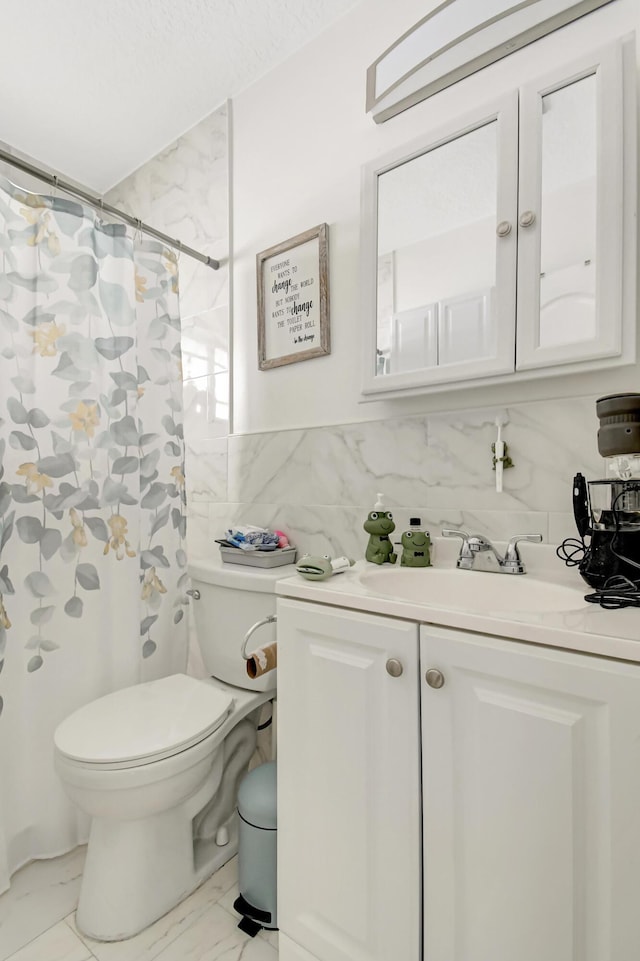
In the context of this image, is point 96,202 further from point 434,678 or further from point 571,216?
point 434,678

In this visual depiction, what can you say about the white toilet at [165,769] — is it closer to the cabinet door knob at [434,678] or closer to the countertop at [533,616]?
the countertop at [533,616]

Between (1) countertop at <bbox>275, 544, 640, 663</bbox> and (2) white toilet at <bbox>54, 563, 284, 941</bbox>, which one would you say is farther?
(2) white toilet at <bbox>54, 563, 284, 941</bbox>

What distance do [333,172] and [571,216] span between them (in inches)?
31.3

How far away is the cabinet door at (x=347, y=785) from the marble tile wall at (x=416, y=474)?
0.46 meters

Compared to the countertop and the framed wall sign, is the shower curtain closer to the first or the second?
the framed wall sign

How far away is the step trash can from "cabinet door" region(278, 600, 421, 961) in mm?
178

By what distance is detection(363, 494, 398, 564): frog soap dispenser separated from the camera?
4.00ft

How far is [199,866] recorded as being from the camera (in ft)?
4.27

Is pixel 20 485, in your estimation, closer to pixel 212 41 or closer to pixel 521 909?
pixel 521 909

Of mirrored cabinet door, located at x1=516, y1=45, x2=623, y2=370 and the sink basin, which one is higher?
mirrored cabinet door, located at x1=516, y1=45, x2=623, y2=370

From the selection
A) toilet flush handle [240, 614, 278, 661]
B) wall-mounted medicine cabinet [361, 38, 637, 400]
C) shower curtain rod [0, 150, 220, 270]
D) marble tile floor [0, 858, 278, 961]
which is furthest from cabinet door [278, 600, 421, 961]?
shower curtain rod [0, 150, 220, 270]

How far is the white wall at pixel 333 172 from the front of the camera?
1.12m

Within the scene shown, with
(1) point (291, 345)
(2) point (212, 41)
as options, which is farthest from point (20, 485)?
(2) point (212, 41)

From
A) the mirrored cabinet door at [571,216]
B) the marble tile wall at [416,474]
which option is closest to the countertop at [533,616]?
the marble tile wall at [416,474]
